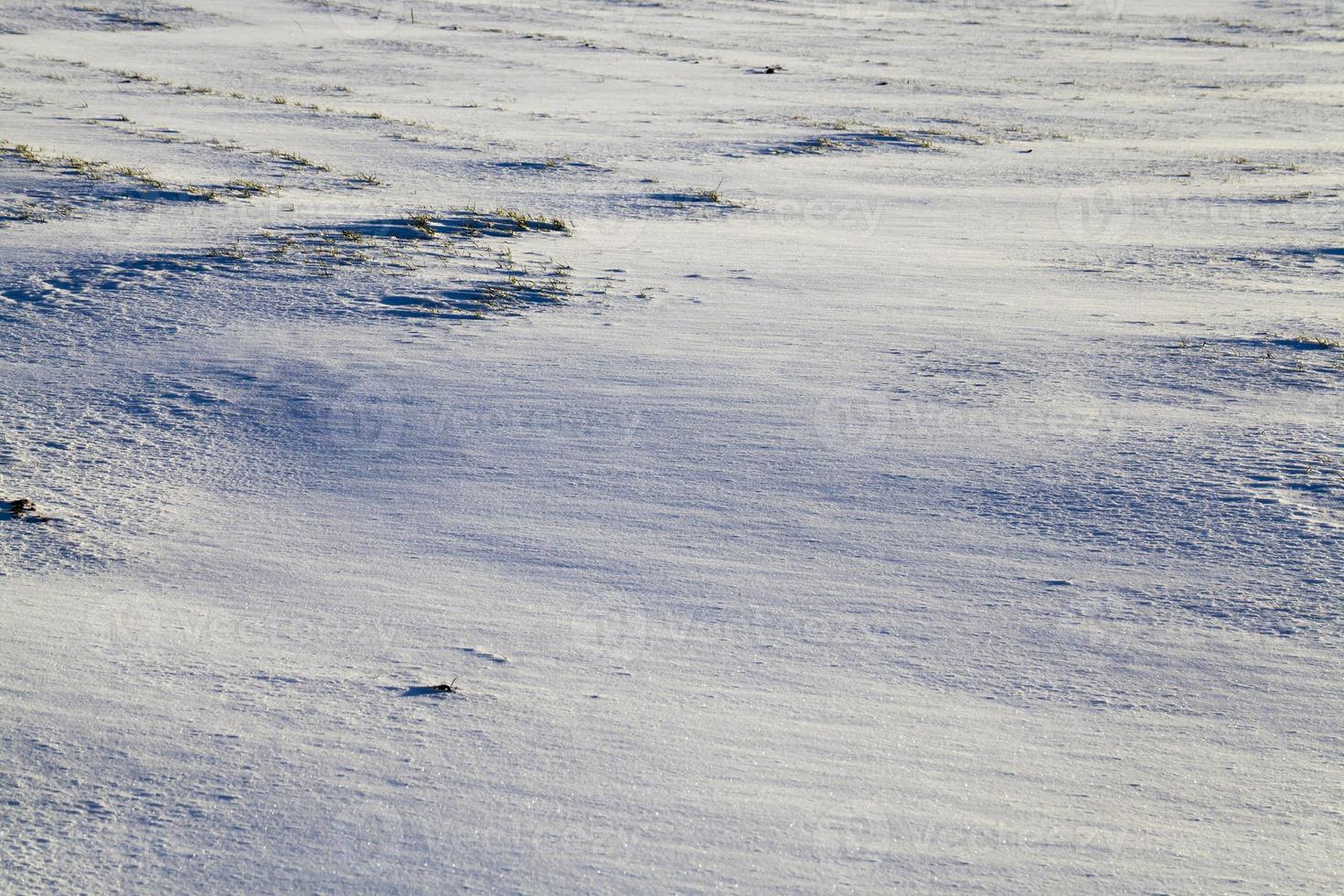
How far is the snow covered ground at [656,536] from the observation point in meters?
2.74

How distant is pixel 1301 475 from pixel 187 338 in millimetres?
4423

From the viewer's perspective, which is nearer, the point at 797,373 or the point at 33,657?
the point at 33,657

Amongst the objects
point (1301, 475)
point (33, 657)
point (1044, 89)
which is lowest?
point (33, 657)

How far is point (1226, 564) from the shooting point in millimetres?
3820

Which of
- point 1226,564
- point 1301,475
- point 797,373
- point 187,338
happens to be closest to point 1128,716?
point 1226,564

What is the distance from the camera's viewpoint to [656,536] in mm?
4062

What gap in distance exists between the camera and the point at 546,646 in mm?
3441

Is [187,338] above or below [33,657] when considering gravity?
above

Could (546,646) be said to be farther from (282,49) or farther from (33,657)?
(282,49)

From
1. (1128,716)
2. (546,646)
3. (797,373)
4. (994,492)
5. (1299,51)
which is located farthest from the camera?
(1299,51)

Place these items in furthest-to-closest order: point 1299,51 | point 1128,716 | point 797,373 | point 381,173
Answer: point 1299,51, point 381,173, point 797,373, point 1128,716

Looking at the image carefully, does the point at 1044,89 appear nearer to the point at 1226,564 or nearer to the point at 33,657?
the point at 1226,564

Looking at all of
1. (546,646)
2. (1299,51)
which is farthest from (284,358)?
(1299,51)

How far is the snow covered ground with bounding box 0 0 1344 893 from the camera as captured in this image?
274cm
